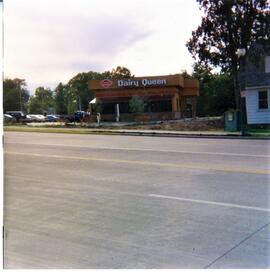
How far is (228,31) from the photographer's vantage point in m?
23.0

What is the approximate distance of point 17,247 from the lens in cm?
457

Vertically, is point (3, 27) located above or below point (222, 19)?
below

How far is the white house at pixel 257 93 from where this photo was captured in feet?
84.3

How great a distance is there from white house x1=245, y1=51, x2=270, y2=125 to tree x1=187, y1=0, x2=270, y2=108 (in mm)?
794

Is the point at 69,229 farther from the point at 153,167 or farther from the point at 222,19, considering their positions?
the point at 222,19

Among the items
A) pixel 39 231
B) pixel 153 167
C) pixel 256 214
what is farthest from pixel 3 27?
pixel 153 167

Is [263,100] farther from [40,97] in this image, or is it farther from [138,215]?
[138,215]

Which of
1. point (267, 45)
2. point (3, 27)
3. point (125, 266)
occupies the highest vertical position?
point (267, 45)

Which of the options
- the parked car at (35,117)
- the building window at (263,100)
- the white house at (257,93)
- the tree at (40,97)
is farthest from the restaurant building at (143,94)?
the tree at (40,97)

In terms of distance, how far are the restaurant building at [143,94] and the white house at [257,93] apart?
15651 millimetres

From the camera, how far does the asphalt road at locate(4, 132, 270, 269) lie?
423 centimetres

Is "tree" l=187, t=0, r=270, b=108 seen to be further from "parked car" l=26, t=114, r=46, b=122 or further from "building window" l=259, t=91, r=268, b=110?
"parked car" l=26, t=114, r=46, b=122

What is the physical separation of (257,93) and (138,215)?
72.3ft

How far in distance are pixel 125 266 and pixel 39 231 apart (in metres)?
1.52
